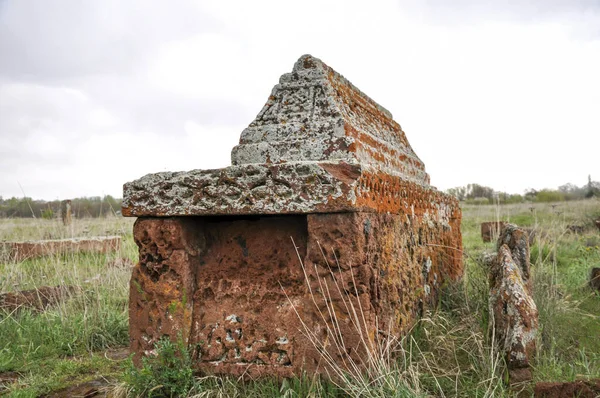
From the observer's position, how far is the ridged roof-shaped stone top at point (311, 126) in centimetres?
307

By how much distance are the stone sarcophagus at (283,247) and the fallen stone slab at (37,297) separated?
92.6 inches

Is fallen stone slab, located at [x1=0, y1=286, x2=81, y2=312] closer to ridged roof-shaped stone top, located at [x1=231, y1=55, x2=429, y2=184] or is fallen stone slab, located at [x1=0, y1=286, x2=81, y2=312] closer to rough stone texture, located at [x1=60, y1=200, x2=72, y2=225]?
ridged roof-shaped stone top, located at [x1=231, y1=55, x2=429, y2=184]

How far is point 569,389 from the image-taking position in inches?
95.6

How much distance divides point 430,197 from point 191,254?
7.05 ft

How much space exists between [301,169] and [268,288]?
73 cm

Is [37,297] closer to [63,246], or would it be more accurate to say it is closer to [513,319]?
[63,246]

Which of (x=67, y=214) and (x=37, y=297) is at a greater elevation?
(x=67, y=214)

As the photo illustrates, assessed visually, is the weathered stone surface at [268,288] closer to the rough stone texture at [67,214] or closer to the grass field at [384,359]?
the grass field at [384,359]

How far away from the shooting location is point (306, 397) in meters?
2.55

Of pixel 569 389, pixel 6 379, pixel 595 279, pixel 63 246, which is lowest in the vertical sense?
pixel 6 379

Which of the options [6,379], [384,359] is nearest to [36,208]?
[6,379]

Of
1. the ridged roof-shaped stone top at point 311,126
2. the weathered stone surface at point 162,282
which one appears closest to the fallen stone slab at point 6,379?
the weathered stone surface at point 162,282

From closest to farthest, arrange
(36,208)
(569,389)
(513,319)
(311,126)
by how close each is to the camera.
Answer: (569,389), (513,319), (311,126), (36,208)

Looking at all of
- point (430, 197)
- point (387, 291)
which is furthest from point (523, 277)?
point (387, 291)
